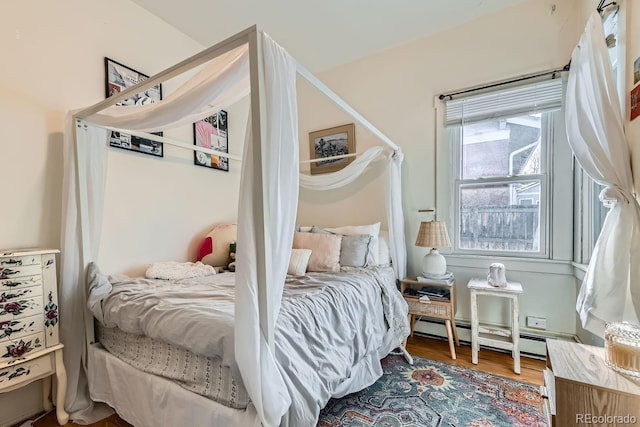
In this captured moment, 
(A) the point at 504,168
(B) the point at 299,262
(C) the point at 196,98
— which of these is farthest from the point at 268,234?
(A) the point at 504,168

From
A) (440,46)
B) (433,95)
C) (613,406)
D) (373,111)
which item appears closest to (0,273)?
(613,406)

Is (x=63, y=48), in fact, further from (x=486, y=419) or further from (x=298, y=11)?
(x=486, y=419)

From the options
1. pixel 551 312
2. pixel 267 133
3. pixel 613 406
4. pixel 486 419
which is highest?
pixel 267 133

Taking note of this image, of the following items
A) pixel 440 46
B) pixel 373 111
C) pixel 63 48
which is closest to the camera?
pixel 63 48

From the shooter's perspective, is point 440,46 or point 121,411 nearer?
point 121,411

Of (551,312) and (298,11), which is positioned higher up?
(298,11)

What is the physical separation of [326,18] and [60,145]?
7.63 feet

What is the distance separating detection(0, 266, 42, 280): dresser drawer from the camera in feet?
4.64

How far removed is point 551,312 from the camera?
231cm

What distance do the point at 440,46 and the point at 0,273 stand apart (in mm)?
3632

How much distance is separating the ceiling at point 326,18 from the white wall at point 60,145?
0.27 metres

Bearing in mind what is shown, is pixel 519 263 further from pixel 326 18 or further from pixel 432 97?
pixel 326 18

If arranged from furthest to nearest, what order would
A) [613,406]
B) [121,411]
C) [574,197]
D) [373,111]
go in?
[373,111] → [574,197] → [121,411] → [613,406]

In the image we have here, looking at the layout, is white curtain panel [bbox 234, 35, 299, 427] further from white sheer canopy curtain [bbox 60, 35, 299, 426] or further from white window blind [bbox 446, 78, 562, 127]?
white window blind [bbox 446, 78, 562, 127]
